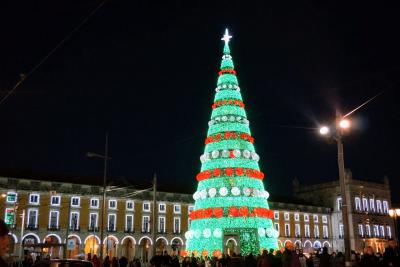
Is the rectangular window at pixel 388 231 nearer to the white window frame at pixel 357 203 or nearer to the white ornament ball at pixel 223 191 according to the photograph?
the white window frame at pixel 357 203

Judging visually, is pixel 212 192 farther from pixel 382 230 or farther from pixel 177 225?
pixel 382 230

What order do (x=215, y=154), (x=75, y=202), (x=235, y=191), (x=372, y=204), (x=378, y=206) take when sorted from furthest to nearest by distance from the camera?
1. (x=378, y=206)
2. (x=372, y=204)
3. (x=75, y=202)
4. (x=215, y=154)
5. (x=235, y=191)

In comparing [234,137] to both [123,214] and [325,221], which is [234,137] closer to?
[123,214]

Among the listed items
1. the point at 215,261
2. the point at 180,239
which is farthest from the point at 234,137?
the point at 180,239

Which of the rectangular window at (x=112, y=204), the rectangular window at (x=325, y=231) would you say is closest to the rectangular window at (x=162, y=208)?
the rectangular window at (x=112, y=204)

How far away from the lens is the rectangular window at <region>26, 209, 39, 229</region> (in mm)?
56312

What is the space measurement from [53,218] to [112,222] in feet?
26.2

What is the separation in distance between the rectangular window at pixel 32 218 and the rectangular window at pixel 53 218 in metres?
1.81

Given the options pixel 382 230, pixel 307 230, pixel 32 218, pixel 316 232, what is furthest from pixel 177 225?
pixel 382 230

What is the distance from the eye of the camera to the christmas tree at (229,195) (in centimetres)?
3038

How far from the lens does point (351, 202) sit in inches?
3324

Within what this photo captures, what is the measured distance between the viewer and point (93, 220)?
201 ft

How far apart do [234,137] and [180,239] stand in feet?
131

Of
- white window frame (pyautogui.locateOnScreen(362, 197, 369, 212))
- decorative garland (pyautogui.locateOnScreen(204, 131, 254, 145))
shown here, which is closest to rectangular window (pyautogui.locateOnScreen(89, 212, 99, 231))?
decorative garland (pyautogui.locateOnScreen(204, 131, 254, 145))
